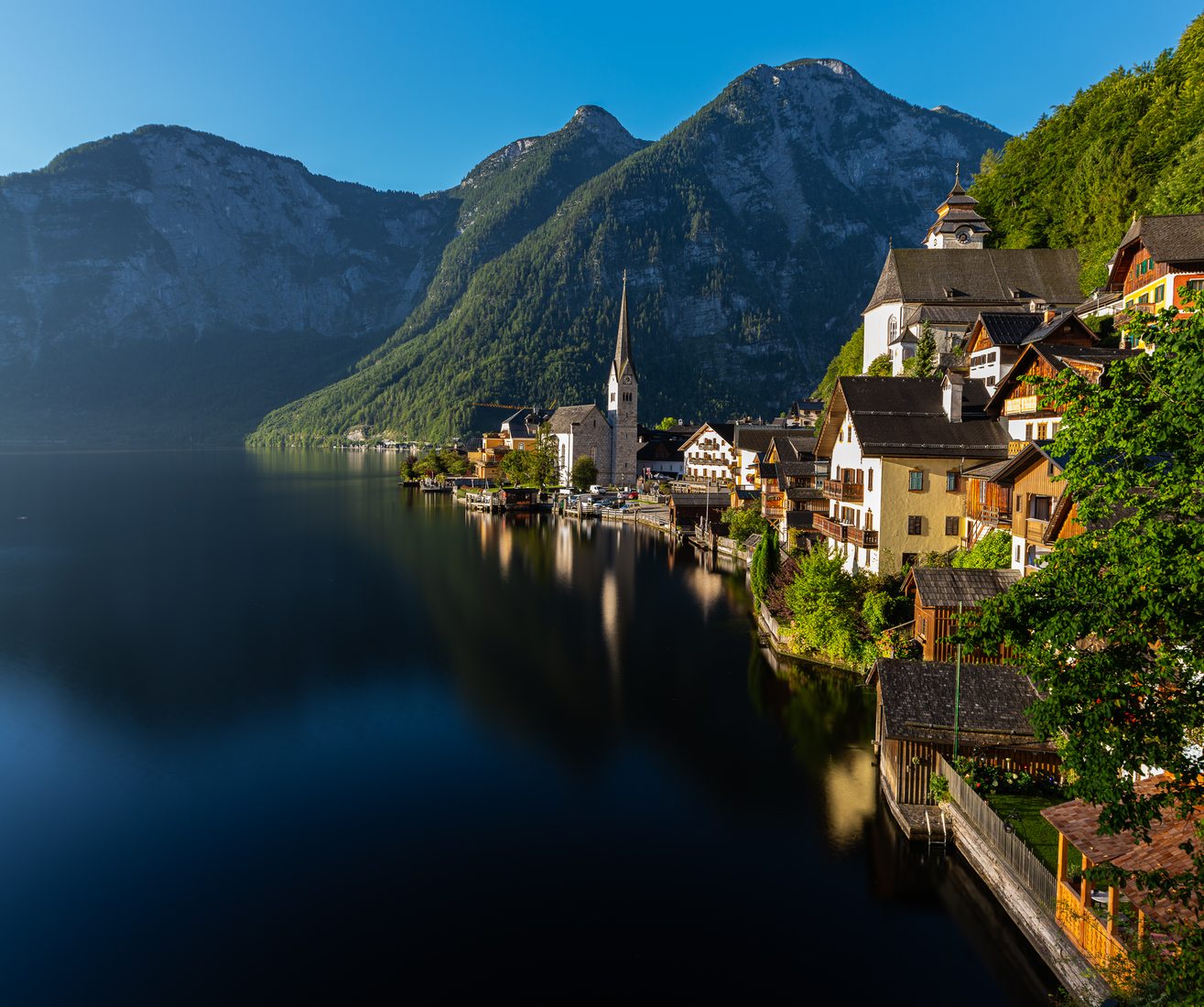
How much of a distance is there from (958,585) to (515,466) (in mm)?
98044

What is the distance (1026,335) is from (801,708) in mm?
27925

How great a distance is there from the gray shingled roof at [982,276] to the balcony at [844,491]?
111ft

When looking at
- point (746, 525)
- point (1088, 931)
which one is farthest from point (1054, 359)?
point (746, 525)

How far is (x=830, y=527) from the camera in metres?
45.7

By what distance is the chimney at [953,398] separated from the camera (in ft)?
131

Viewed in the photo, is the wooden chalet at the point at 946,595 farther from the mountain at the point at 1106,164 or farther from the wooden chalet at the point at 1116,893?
the mountain at the point at 1106,164

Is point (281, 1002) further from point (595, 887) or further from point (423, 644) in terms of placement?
point (423, 644)

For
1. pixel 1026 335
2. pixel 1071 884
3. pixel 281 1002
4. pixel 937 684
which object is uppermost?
pixel 1026 335

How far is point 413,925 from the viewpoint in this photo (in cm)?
1912

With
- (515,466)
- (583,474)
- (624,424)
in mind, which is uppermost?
(624,424)

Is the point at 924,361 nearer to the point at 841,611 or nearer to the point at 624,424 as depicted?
the point at 841,611

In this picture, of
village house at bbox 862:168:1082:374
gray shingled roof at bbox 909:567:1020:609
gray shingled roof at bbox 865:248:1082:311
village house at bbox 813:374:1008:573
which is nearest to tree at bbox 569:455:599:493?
village house at bbox 862:168:1082:374

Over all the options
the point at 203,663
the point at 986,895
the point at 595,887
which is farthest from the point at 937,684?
the point at 203,663

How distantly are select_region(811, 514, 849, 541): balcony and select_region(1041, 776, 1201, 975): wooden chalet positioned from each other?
26.9m
